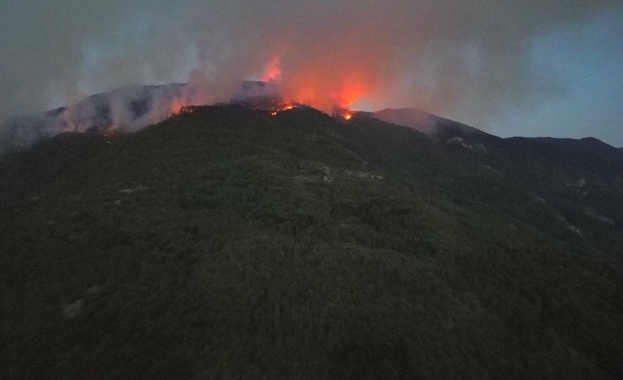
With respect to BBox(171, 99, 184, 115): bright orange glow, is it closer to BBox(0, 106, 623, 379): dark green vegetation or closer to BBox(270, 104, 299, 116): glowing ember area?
BBox(270, 104, 299, 116): glowing ember area

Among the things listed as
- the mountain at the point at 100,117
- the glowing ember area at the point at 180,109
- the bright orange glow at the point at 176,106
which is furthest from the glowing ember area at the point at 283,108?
the mountain at the point at 100,117

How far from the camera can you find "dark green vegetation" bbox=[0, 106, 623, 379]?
30.5m

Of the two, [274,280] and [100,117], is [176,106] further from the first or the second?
[274,280]

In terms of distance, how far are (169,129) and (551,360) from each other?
75371mm

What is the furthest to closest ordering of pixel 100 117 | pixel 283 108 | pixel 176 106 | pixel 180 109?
pixel 100 117
pixel 176 106
pixel 283 108
pixel 180 109

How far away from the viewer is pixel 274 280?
128 feet

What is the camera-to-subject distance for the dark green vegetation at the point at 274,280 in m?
30.5

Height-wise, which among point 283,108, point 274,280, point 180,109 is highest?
point 283,108

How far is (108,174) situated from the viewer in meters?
64.1

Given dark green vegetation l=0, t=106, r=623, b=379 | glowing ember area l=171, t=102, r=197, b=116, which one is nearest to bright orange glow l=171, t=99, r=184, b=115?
glowing ember area l=171, t=102, r=197, b=116

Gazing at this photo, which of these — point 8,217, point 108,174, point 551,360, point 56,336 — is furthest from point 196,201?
point 551,360

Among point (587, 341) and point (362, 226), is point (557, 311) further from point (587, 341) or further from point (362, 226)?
point (362, 226)

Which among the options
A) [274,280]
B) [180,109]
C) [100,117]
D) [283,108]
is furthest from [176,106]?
[274,280]

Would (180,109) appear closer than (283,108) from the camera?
Yes
